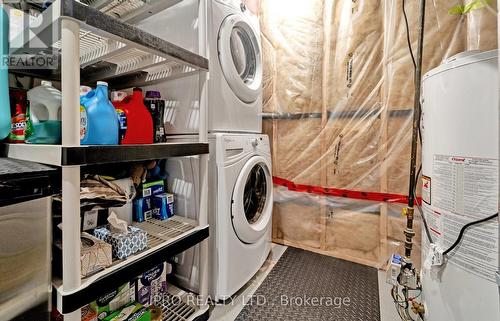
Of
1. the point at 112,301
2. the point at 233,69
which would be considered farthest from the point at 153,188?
the point at 233,69

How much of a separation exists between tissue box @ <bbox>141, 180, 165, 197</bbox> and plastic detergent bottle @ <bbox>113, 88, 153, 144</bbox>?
1.04 ft

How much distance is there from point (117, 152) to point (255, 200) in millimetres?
1071

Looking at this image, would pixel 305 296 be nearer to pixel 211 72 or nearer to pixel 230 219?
pixel 230 219

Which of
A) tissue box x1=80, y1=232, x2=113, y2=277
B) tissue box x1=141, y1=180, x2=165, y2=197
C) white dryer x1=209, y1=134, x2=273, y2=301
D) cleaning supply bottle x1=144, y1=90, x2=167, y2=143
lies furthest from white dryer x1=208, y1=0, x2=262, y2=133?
tissue box x1=80, y1=232, x2=113, y2=277

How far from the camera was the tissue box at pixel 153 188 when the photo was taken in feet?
4.12

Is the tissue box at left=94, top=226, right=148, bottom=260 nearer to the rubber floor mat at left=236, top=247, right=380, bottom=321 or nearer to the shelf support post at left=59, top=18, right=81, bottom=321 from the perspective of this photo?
the shelf support post at left=59, top=18, right=81, bottom=321

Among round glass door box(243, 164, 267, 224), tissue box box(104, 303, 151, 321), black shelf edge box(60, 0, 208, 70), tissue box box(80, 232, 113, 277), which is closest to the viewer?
black shelf edge box(60, 0, 208, 70)

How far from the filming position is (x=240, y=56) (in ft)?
5.33

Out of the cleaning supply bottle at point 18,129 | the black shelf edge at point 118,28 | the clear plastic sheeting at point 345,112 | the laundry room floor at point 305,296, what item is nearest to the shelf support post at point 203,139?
the black shelf edge at point 118,28

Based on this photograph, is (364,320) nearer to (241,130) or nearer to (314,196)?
(314,196)

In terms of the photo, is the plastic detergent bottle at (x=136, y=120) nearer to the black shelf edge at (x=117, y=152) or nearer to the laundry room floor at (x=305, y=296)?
the black shelf edge at (x=117, y=152)

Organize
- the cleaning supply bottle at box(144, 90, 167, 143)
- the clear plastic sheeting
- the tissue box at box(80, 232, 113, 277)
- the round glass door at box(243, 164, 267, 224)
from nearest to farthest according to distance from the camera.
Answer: the tissue box at box(80, 232, 113, 277), the cleaning supply bottle at box(144, 90, 167, 143), the clear plastic sheeting, the round glass door at box(243, 164, 267, 224)

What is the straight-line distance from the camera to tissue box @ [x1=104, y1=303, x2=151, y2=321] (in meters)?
0.96

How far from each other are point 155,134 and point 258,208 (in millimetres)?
872
